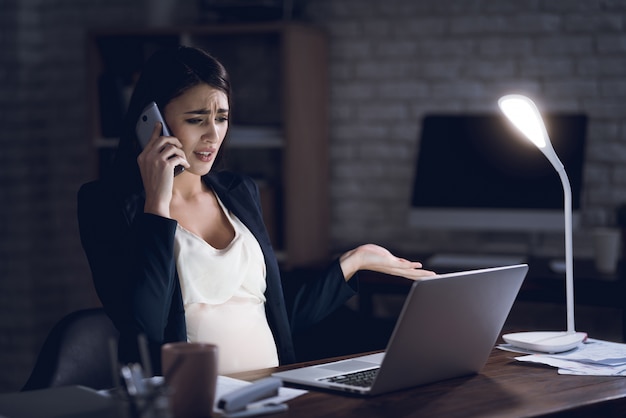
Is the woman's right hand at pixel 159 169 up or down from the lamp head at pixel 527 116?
down

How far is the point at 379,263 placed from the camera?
1.93 m

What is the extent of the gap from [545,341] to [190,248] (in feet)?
2.60

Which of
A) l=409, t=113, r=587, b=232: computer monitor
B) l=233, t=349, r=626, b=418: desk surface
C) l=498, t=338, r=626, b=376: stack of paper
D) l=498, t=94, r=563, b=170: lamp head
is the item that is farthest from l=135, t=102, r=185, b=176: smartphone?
l=409, t=113, r=587, b=232: computer monitor

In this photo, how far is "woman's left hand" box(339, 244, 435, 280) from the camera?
1.89 meters

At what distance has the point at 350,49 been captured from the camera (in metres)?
3.73

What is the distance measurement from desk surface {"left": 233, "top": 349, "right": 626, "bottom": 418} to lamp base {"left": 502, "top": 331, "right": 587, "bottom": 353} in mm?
171

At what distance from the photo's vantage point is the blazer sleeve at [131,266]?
5.88 ft

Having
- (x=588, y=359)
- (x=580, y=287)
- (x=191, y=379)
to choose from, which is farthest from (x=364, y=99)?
(x=191, y=379)

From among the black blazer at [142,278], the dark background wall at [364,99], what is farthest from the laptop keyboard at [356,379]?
the dark background wall at [364,99]

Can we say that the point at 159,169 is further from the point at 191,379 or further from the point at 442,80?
the point at 442,80

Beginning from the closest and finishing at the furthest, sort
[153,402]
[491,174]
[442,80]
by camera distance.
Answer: [153,402] < [491,174] < [442,80]

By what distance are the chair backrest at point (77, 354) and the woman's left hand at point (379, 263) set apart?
543 millimetres

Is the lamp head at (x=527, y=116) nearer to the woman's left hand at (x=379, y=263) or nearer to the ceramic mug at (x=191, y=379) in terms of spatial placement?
the woman's left hand at (x=379, y=263)

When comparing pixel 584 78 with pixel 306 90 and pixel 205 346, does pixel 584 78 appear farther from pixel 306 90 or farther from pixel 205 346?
pixel 205 346
